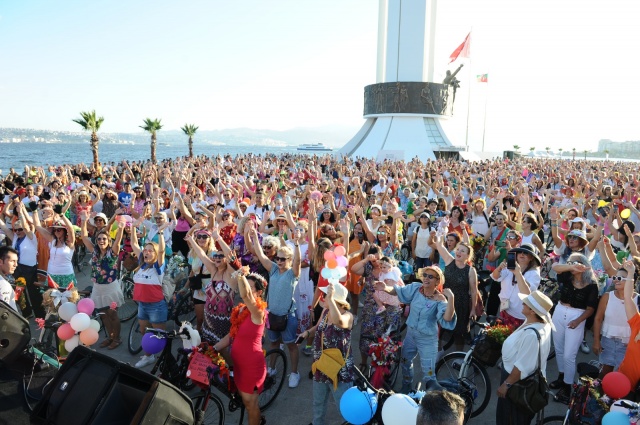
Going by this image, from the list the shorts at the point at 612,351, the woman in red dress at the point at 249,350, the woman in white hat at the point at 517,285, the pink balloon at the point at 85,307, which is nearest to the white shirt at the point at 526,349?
the woman in white hat at the point at 517,285

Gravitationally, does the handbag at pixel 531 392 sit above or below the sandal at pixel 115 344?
above

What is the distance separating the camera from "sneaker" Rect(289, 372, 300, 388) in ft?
17.4

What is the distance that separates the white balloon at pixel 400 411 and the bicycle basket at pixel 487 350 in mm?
1789

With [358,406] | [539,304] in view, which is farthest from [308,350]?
[539,304]

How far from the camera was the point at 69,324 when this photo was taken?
15.2ft

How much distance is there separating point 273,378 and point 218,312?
101 cm

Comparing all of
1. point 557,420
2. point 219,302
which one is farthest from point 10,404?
point 557,420

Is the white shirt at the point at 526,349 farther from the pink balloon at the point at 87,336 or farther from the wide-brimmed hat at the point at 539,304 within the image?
the pink balloon at the point at 87,336

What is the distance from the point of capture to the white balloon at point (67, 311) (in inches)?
180

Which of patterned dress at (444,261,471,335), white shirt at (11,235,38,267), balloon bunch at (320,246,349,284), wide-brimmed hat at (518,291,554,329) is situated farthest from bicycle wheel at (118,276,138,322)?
wide-brimmed hat at (518,291,554,329)

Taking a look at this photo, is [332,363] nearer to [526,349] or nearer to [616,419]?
[526,349]

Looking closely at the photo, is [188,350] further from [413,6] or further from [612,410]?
[413,6]

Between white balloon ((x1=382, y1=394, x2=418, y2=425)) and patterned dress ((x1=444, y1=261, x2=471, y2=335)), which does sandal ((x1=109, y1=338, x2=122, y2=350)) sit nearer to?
white balloon ((x1=382, y1=394, x2=418, y2=425))

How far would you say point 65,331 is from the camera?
457 cm
